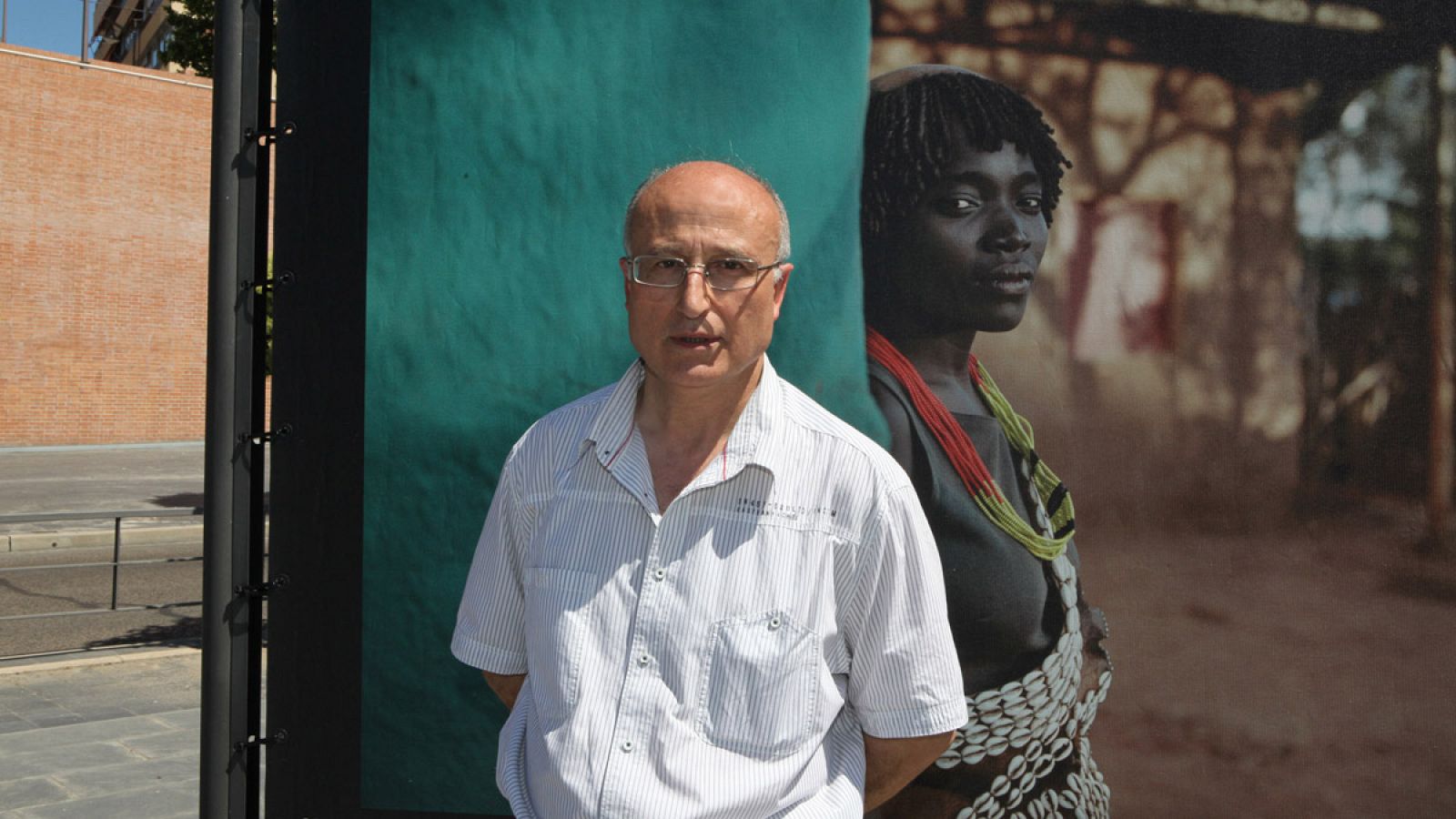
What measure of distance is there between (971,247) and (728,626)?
1.37 meters

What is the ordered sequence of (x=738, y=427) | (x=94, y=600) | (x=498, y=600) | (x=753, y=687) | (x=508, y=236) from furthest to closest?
(x=94, y=600)
(x=508, y=236)
(x=498, y=600)
(x=738, y=427)
(x=753, y=687)

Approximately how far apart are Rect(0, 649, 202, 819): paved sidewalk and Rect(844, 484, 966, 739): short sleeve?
3.77 meters

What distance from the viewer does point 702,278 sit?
1795mm

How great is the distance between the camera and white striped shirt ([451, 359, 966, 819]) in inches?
68.2

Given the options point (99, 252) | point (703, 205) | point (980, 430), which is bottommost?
point (980, 430)

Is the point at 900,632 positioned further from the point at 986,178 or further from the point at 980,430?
the point at 986,178

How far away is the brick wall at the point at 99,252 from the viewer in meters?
23.4

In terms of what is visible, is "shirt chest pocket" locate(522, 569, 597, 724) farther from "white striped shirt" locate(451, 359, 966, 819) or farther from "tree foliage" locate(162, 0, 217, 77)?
"tree foliage" locate(162, 0, 217, 77)

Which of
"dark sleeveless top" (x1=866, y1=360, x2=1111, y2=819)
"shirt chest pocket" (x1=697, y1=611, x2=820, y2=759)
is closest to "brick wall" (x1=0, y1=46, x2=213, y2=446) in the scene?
"dark sleeveless top" (x1=866, y1=360, x2=1111, y2=819)

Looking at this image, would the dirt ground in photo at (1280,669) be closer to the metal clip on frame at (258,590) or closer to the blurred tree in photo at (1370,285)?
the blurred tree in photo at (1370,285)

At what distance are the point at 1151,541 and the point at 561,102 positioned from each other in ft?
5.77

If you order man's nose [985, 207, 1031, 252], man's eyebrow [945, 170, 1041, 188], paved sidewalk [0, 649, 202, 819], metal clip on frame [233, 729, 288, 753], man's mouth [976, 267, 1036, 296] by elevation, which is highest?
man's eyebrow [945, 170, 1041, 188]

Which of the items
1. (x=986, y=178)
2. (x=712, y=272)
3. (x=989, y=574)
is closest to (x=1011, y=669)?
(x=989, y=574)

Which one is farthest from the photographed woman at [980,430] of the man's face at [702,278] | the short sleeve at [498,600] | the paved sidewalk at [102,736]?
the paved sidewalk at [102,736]
